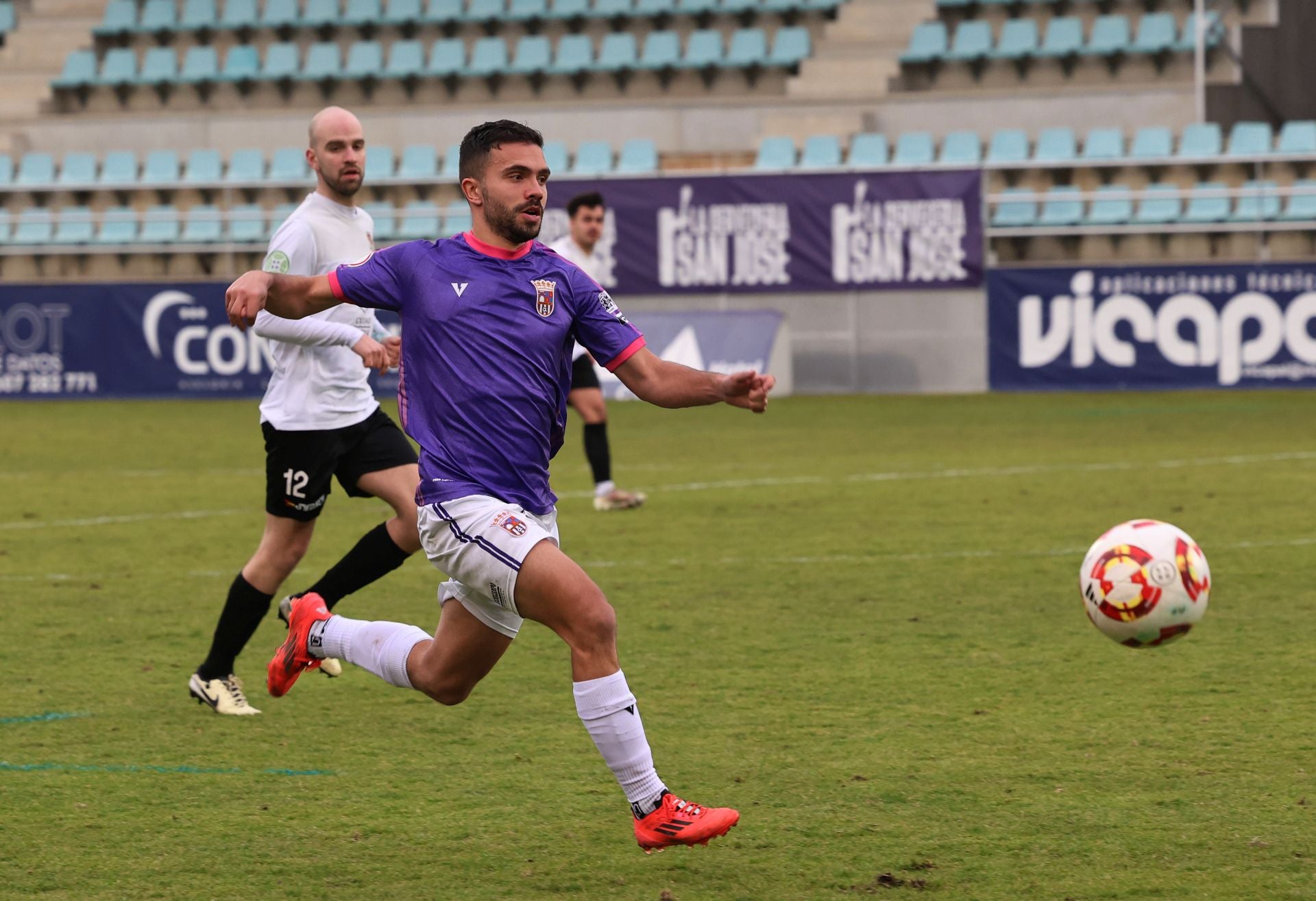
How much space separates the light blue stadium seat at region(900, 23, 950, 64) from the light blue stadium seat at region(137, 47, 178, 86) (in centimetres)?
1194

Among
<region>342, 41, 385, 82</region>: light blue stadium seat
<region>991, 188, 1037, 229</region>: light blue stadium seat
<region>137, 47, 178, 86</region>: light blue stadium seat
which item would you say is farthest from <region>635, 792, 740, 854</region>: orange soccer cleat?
<region>137, 47, 178, 86</region>: light blue stadium seat

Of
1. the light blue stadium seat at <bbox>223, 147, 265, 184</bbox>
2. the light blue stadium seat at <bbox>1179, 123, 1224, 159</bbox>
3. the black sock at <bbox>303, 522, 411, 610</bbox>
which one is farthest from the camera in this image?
the light blue stadium seat at <bbox>223, 147, 265, 184</bbox>

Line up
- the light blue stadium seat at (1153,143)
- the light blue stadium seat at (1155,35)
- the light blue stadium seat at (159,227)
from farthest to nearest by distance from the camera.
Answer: the light blue stadium seat at (159,227) < the light blue stadium seat at (1155,35) < the light blue stadium seat at (1153,143)

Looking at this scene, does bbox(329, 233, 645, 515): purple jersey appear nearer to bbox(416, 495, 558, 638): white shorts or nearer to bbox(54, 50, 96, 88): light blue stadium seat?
bbox(416, 495, 558, 638): white shorts

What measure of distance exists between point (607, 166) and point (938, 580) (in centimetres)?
1713

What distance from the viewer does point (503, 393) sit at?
192 inches

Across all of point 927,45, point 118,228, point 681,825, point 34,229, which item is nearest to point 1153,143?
point 927,45

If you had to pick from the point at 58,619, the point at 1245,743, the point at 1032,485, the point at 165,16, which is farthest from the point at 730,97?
the point at 1245,743

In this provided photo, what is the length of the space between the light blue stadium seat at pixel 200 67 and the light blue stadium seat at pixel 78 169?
90.6 inches

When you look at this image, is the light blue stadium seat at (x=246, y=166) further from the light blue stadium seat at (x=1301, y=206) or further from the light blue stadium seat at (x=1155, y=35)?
the light blue stadium seat at (x=1301, y=206)

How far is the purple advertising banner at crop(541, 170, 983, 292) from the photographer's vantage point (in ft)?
71.7

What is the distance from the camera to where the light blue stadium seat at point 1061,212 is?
2281 centimetres

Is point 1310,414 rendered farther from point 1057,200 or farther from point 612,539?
point 612,539

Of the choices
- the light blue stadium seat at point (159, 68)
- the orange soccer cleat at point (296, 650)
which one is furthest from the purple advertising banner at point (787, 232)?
the orange soccer cleat at point (296, 650)
